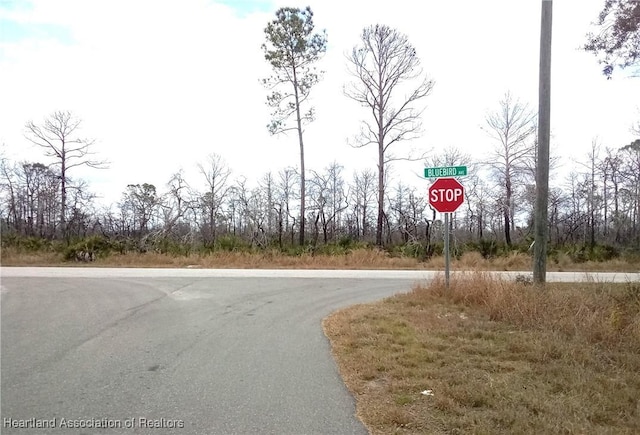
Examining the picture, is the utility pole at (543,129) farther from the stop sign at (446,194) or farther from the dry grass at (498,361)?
the stop sign at (446,194)

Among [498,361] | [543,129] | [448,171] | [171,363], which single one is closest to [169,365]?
[171,363]

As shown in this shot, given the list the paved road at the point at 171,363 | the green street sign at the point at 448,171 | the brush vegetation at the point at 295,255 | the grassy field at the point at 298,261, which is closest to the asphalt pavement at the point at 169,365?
the paved road at the point at 171,363

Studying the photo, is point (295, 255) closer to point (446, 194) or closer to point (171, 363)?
point (446, 194)

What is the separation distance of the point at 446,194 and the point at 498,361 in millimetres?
5145

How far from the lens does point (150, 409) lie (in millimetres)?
4254

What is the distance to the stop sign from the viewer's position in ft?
33.0

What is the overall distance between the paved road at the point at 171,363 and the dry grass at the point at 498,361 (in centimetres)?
45

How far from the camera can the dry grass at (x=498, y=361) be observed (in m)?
3.92

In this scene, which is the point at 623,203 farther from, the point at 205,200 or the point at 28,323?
the point at 28,323

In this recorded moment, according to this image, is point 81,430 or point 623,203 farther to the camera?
point 623,203

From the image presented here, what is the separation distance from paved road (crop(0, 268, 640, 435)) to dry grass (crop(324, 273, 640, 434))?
449mm

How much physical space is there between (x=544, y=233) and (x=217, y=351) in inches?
302

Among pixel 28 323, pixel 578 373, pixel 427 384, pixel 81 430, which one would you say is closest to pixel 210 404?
pixel 81 430

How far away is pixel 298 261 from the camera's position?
22547 millimetres
